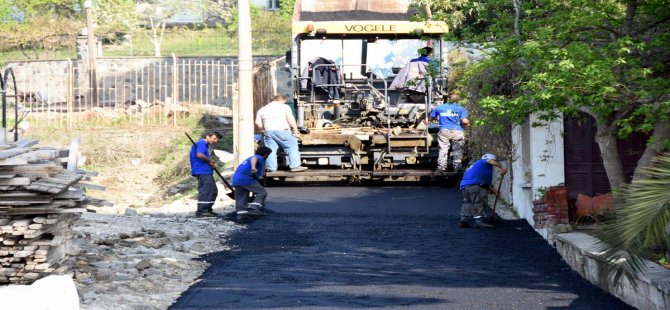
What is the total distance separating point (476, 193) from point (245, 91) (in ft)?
21.3

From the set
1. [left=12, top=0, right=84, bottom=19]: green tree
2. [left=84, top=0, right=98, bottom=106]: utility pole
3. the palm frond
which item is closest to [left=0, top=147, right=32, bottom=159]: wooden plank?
the palm frond

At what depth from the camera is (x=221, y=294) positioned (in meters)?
10.5

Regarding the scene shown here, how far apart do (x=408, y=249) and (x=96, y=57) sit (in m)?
26.3

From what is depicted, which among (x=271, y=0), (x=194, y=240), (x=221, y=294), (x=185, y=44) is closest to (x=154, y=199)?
(x=194, y=240)

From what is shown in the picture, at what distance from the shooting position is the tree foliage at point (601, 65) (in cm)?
998

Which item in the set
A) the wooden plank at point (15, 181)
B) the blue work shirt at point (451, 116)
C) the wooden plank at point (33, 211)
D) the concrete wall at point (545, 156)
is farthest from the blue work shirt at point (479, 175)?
the wooden plank at point (15, 181)

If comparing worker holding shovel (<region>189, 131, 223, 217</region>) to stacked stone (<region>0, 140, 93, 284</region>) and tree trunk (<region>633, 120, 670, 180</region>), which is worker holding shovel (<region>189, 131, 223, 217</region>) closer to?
stacked stone (<region>0, 140, 93, 284</region>)

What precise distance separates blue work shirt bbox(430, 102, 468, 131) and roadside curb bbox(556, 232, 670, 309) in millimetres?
6666

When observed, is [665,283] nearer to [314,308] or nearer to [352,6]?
[314,308]

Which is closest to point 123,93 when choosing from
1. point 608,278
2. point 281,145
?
point 281,145

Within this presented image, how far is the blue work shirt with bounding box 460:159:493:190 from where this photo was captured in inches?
619

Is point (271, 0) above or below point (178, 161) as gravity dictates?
above

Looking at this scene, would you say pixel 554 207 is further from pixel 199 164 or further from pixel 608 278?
pixel 199 164

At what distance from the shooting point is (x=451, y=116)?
63.6 ft
